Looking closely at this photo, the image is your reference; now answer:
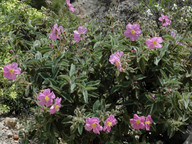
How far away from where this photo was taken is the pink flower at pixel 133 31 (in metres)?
1.81

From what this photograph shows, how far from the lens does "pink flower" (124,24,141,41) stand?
181cm

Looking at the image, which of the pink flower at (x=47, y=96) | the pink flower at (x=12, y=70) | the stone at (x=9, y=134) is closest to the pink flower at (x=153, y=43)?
the pink flower at (x=47, y=96)

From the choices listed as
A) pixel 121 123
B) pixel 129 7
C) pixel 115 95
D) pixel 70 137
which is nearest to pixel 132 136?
pixel 121 123

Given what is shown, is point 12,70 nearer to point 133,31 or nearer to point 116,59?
point 116,59

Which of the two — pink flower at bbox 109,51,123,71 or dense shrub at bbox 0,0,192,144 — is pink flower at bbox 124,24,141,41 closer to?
dense shrub at bbox 0,0,192,144

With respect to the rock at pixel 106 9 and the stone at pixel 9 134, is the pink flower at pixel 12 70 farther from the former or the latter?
the rock at pixel 106 9

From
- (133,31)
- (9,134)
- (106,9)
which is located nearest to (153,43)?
(133,31)

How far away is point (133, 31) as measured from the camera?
1.82 metres

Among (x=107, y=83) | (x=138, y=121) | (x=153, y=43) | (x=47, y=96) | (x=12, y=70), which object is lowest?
(x=138, y=121)

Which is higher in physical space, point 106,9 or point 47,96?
point 47,96

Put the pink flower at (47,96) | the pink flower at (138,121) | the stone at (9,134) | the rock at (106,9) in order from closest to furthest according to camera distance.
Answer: the pink flower at (47,96), the pink flower at (138,121), the stone at (9,134), the rock at (106,9)

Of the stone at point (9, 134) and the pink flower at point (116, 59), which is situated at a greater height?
the pink flower at point (116, 59)

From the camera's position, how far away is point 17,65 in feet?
5.84

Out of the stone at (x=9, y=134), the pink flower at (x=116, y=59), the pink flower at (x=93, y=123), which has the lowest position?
the stone at (x=9, y=134)
